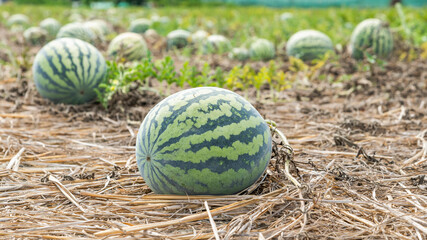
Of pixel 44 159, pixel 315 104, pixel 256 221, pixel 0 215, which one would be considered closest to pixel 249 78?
pixel 315 104

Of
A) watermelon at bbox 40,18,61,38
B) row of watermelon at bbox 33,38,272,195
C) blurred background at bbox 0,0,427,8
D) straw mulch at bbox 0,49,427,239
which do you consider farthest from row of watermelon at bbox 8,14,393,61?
blurred background at bbox 0,0,427,8

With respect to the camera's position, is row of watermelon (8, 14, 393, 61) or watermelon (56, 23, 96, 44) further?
watermelon (56, 23, 96, 44)

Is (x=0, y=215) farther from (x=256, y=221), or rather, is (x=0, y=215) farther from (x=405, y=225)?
(x=405, y=225)

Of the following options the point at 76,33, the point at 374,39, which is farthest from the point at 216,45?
the point at 374,39

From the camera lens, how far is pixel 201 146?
1.99 meters

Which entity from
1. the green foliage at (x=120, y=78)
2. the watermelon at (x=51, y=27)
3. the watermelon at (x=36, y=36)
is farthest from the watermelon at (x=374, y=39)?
the watermelon at (x=51, y=27)

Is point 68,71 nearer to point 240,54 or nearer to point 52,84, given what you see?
point 52,84

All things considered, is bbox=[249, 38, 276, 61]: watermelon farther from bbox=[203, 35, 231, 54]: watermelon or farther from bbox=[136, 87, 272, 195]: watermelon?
bbox=[136, 87, 272, 195]: watermelon

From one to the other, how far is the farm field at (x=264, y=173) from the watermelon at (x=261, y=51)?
1145mm

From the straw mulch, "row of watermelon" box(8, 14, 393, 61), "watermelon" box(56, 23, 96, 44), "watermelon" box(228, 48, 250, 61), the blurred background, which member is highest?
the blurred background

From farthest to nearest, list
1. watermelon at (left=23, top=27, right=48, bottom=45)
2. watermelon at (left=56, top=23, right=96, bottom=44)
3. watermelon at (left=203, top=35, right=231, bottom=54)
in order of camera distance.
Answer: watermelon at (left=23, top=27, right=48, bottom=45) < watermelon at (left=203, top=35, right=231, bottom=54) < watermelon at (left=56, top=23, right=96, bottom=44)

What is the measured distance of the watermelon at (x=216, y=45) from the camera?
6.77 metres

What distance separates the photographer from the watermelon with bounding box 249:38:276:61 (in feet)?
20.9

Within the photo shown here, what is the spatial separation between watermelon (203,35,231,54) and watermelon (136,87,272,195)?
4660mm
